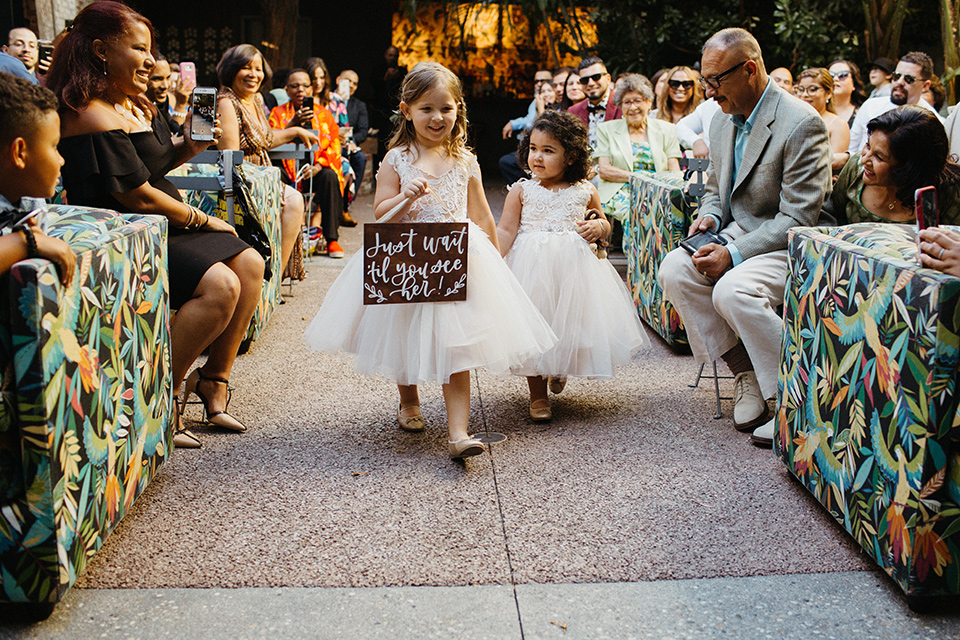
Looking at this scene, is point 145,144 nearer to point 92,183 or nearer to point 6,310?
point 92,183

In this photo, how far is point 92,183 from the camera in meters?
3.29

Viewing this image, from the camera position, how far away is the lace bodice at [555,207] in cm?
411

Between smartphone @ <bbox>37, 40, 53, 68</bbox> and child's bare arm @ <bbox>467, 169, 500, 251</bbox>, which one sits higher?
smartphone @ <bbox>37, 40, 53, 68</bbox>

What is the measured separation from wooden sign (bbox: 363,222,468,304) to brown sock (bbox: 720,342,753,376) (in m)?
1.46

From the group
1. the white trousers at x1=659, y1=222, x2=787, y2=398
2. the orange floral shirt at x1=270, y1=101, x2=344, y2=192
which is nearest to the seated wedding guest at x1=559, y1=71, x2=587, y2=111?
the orange floral shirt at x1=270, y1=101, x2=344, y2=192

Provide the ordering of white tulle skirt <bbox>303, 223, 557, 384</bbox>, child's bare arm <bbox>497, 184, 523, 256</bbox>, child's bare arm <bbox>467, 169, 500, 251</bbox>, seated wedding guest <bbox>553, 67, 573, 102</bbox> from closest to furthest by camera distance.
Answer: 1. white tulle skirt <bbox>303, 223, 557, 384</bbox>
2. child's bare arm <bbox>467, 169, 500, 251</bbox>
3. child's bare arm <bbox>497, 184, 523, 256</bbox>
4. seated wedding guest <bbox>553, 67, 573, 102</bbox>

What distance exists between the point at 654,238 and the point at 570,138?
175cm

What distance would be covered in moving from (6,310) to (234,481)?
1.34m

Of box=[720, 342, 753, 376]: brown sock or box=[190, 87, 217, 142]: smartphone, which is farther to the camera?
box=[720, 342, 753, 376]: brown sock

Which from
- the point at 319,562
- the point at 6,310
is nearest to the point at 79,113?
the point at 6,310

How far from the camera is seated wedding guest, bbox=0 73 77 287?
2.19 metres

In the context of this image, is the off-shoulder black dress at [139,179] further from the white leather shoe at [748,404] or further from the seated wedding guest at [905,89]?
the seated wedding guest at [905,89]

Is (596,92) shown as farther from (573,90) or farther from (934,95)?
(934,95)

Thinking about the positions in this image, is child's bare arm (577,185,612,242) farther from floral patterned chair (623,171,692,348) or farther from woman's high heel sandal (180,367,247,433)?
woman's high heel sandal (180,367,247,433)
